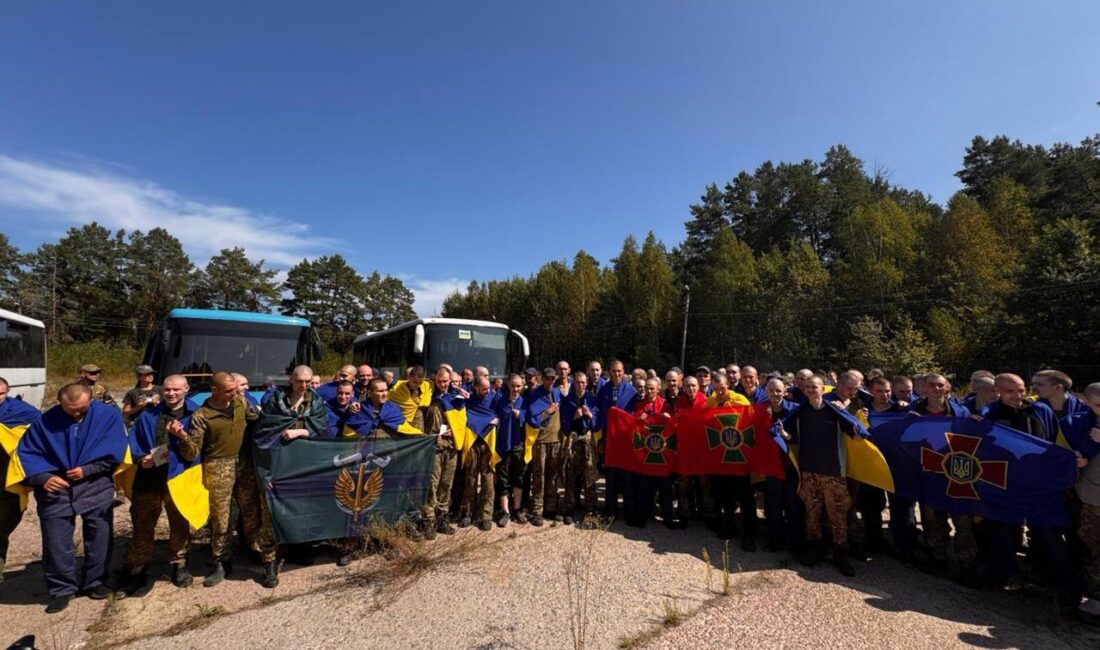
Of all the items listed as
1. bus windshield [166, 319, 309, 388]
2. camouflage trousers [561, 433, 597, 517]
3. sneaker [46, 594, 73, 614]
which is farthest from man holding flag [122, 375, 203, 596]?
bus windshield [166, 319, 309, 388]

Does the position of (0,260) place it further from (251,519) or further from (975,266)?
(975,266)

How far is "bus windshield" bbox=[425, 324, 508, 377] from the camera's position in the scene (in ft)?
39.6

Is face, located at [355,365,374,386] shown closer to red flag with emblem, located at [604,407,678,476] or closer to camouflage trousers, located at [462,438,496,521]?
camouflage trousers, located at [462,438,496,521]

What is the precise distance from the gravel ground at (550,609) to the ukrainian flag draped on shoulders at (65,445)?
118 centimetres

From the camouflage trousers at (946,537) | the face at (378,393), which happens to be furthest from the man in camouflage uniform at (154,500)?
the camouflage trousers at (946,537)

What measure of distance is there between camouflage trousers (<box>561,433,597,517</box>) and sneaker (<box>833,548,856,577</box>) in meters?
2.84

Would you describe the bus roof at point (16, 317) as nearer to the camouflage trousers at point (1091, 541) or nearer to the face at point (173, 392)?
the face at point (173, 392)

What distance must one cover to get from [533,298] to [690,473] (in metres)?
40.0

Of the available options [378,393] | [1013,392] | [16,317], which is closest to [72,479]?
[378,393]

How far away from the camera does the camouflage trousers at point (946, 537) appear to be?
466 cm

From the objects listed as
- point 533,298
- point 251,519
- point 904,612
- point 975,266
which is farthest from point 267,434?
point 533,298

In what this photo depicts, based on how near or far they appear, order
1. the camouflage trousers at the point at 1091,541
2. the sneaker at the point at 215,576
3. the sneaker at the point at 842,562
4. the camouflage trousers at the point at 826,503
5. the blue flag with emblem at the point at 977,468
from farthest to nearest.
Result: the camouflage trousers at the point at 826,503 < the sneaker at the point at 842,562 < the sneaker at the point at 215,576 < the blue flag with emblem at the point at 977,468 < the camouflage trousers at the point at 1091,541

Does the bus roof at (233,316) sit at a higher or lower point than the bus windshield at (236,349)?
higher

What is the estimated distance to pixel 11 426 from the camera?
15.5ft
